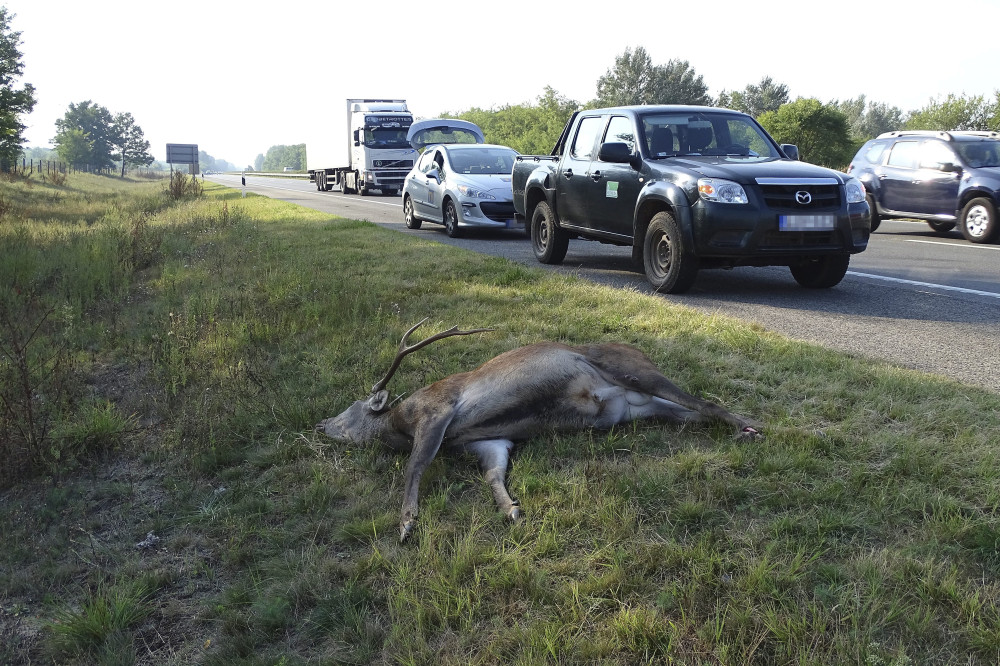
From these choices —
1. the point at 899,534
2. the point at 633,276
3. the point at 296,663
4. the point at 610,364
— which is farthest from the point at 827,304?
the point at 296,663

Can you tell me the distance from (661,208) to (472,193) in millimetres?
6793

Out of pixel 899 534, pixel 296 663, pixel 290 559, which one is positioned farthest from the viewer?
pixel 290 559

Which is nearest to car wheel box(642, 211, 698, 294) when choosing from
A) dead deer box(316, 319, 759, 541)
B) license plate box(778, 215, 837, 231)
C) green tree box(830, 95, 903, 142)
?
license plate box(778, 215, 837, 231)

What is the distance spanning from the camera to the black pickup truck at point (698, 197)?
303 inches

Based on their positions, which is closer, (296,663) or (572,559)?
(296,663)

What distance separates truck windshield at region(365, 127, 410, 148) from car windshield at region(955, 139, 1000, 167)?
887 inches

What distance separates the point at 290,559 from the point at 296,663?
0.68 m

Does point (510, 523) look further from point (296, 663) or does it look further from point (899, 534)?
point (899, 534)

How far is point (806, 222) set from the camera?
7723mm

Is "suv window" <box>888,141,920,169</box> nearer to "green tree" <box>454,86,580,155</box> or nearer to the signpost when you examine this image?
"green tree" <box>454,86,580,155</box>

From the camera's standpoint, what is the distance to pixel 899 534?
2.93 meters

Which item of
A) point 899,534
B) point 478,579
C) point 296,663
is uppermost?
point 899,534

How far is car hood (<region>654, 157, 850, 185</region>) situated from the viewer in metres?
7.79

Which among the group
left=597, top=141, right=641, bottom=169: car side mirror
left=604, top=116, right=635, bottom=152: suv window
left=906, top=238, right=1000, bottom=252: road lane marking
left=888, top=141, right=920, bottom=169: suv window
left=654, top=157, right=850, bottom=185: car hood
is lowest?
left=906, top=238, right=1000, bottom=252: road lane marking
